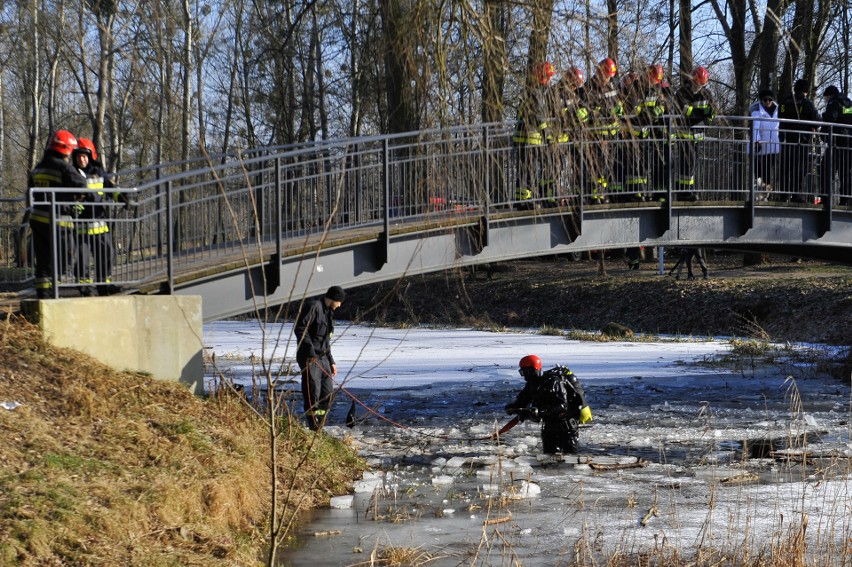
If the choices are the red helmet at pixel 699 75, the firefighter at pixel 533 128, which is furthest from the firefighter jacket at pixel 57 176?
the red helmet at pixel 699 75

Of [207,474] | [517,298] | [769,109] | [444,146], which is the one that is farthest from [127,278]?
[517,298]

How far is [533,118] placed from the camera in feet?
27.2

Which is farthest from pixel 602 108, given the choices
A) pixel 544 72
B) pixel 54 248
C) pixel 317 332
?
pixel 54 248

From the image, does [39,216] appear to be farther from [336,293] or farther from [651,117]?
[651,117]

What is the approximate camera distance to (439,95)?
7570 millimetres

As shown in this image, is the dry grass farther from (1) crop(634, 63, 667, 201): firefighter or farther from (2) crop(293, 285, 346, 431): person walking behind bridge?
(1) crop(634, 63, 667, 201): firefighter

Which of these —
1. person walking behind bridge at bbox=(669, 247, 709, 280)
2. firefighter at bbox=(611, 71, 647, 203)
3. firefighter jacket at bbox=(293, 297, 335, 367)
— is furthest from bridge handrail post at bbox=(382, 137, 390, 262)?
person walking behind bridge at bbox=(669, 247, 709, 280)

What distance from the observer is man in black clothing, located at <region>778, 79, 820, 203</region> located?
49.3ft

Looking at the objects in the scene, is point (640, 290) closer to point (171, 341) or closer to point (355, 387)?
point (355, 387)

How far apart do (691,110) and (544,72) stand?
15.5 feet

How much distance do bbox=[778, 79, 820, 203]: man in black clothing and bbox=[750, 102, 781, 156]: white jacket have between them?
0.13 m

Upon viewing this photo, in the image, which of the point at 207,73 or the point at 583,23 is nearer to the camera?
the point at 583,23

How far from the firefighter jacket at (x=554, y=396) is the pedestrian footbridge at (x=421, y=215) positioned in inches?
57.2

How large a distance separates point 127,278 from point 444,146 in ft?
12.7
